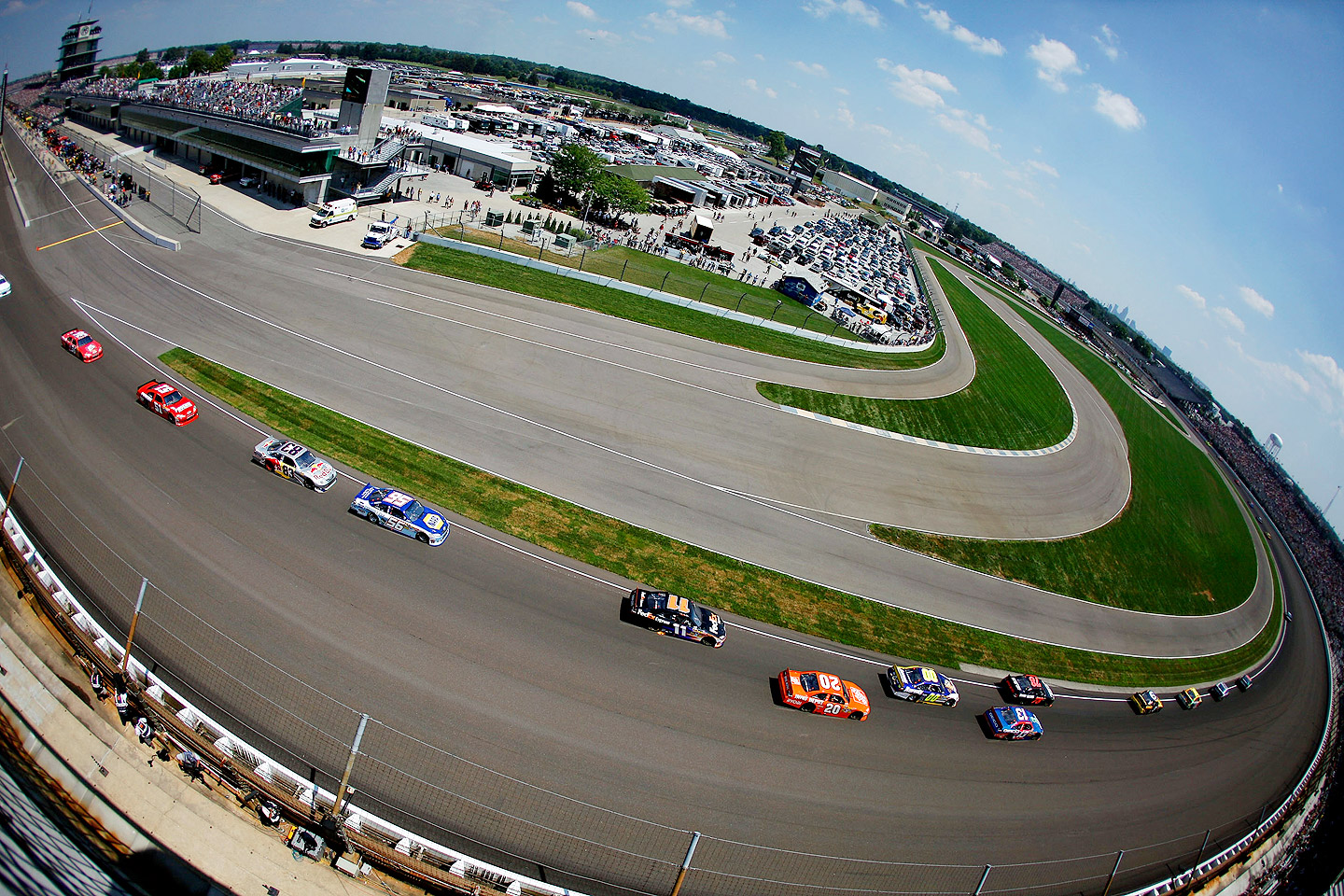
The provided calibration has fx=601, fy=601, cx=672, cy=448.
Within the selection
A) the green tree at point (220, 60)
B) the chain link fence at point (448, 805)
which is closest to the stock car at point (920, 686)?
the chain link fence at point (448, 805)

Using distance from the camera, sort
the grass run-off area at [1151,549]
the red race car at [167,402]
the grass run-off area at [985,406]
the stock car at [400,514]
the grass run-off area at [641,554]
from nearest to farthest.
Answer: the stock car at [400,514], the grass run-off area at [641,554], the red race car at [167,402], the grass run-off area at [1151,549], the grass run-off area at [985,406]

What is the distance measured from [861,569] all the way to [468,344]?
1110 inches

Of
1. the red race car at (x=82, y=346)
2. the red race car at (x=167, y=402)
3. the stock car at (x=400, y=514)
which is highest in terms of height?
the stock car at (x=400, y=514)

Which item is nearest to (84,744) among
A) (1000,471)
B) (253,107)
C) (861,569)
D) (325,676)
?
(325,676)

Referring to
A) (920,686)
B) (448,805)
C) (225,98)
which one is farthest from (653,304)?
(225,98)

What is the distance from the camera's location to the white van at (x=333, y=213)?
173 ft

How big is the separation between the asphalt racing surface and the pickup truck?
195 inches

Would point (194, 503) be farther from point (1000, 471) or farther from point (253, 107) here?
point (253, 107)

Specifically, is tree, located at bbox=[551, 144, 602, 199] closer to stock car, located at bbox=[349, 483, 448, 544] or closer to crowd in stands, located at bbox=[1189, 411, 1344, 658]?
stock car, located at bbox=[349, 483, 448, 544]

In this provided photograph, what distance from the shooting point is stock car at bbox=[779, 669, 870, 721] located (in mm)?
22328

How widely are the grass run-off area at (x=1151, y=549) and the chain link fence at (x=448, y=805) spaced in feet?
62.7

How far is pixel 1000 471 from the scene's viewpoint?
46562mm

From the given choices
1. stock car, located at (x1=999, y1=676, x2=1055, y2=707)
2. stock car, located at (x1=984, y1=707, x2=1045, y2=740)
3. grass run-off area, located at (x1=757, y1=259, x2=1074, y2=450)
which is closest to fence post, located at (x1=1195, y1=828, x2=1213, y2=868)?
stock car, located at (x1=984, y1=707, x2=1045, y2=740)

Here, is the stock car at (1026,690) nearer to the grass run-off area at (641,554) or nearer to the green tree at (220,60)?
the grass run-off area at (641,554)
